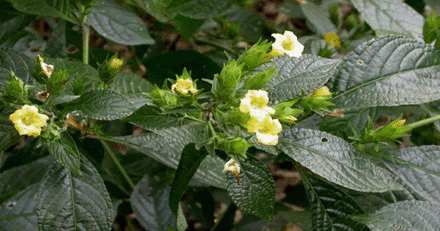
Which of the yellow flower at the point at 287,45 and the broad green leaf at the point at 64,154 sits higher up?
the yellow flower at the point at 287,45

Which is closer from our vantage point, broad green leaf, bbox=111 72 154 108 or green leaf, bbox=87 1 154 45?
broad green leaf, bbox=111 72 154 108

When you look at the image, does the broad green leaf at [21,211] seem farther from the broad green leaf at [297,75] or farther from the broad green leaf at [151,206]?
the broad green leaf at [297,75]

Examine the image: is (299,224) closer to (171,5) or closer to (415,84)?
(415,84)

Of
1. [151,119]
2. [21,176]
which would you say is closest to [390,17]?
[151,119]

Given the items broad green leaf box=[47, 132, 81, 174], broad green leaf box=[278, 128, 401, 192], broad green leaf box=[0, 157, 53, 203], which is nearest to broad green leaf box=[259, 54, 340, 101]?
broad green leaf box=[278, 128, 401, 192]

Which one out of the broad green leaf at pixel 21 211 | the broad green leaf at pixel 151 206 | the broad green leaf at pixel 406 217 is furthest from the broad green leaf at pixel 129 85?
the broad green leaf at pixel 406 217

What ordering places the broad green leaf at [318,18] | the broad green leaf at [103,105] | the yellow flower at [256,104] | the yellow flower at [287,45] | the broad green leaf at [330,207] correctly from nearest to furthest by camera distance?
the yellow flower at [256,104], the broad green leaf at [103,105], the yellow flower at [287,45], the broad green leaf at [330,207], the broad green leaf at [318,18]

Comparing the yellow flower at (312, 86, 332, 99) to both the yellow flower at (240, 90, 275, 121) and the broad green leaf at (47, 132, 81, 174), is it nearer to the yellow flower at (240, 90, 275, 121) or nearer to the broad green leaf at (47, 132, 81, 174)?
the yellow flower at (240, 90, 275, 121)
